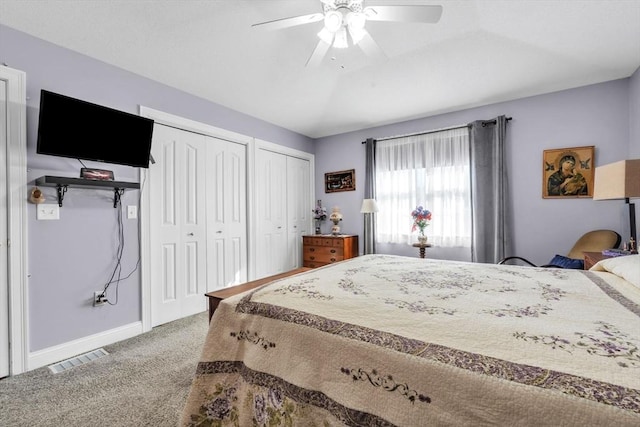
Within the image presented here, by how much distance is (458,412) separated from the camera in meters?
0.77

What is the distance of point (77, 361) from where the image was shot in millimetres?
2305

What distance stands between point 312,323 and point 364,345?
0.24 meters

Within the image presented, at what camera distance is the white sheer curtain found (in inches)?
156

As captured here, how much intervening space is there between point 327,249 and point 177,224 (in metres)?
2.29

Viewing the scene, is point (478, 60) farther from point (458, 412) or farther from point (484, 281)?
point (458, 412)

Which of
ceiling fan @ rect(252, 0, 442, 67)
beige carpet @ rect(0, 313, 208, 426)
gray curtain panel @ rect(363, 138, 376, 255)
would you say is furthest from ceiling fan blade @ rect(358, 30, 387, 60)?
beige carpet @ rect(0, 313, 208, 426)

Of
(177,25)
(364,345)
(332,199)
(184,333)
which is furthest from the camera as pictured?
(332,199)

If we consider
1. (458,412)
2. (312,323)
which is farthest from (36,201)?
(458,412)

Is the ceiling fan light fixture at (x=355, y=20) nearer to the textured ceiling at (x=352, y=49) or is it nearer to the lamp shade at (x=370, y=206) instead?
the textured ceiling at (x=352, y=49)

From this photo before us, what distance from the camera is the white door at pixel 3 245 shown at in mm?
2075

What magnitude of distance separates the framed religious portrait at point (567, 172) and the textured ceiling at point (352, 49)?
2.51 feet

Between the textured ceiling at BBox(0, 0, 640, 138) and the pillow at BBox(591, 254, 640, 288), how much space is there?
189cm

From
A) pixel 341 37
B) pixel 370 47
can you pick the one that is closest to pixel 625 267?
pixel 370 47

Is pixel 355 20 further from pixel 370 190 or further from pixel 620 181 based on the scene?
pixel 370 190
